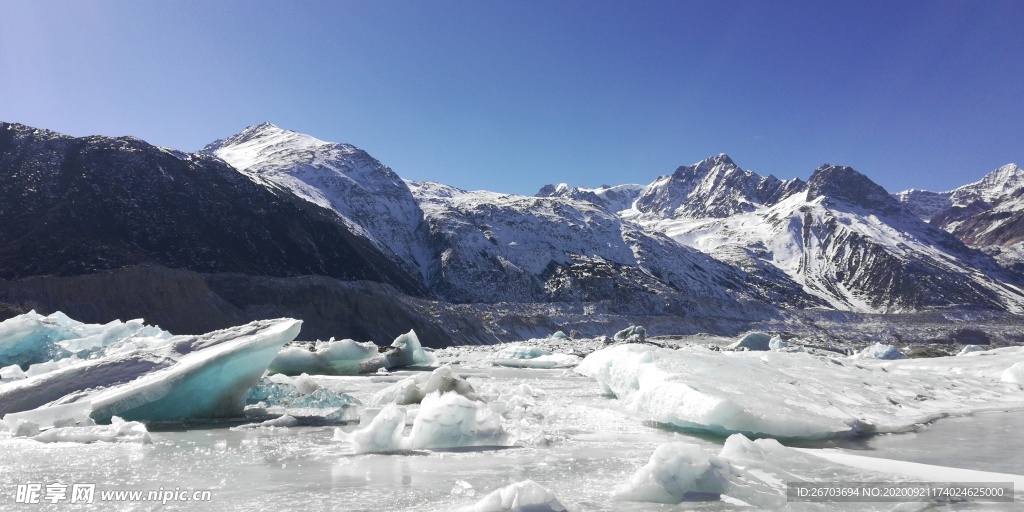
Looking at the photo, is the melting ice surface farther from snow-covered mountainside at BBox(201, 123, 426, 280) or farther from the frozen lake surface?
snow-covered mountainside at BBox(201, 123, 426, 280)

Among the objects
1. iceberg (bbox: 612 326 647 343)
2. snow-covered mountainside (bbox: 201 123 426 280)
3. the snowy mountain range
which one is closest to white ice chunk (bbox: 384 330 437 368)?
iceberg (bbox: 612 326 647 343)

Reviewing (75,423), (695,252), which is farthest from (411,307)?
(695,252)

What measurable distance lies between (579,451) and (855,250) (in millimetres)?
151177

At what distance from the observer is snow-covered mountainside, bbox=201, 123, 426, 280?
88.4 m

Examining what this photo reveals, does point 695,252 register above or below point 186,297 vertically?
above

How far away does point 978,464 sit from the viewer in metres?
5.48

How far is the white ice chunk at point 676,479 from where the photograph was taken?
4.27 m

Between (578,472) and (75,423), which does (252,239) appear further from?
(578,472)

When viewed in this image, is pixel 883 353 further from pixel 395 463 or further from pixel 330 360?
pixel 395 463

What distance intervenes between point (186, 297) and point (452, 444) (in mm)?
40230

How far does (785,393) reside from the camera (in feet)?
26.8

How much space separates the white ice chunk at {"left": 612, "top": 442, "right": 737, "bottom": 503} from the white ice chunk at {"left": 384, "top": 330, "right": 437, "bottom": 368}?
56.3 ft

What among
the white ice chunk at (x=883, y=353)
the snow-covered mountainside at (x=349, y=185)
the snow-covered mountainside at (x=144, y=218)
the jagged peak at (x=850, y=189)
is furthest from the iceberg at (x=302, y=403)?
the jagged peak at (x=850, y=189)

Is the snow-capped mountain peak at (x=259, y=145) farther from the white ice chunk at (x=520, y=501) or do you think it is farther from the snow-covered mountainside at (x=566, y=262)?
the white ice chunk at (x=520, y=501)
